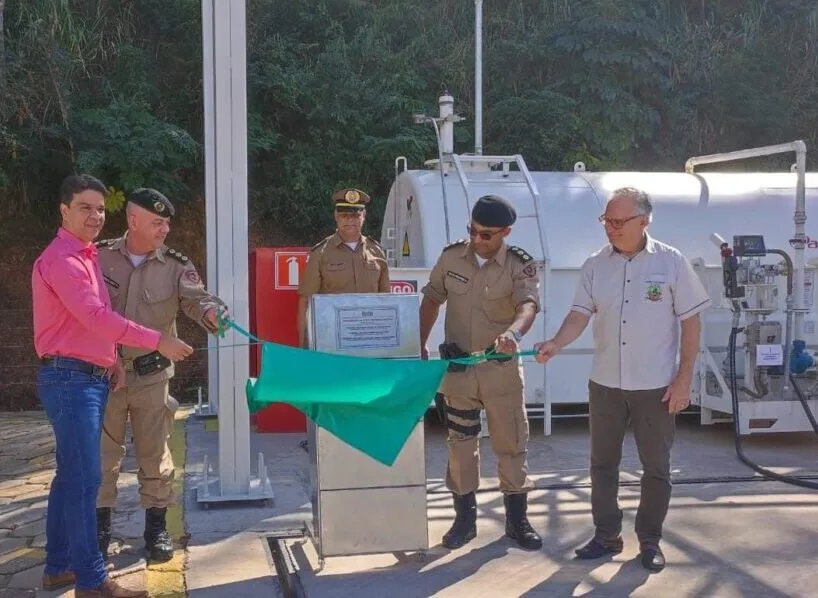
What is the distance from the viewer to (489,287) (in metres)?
4.75

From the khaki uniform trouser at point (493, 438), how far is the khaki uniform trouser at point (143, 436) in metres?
1.56

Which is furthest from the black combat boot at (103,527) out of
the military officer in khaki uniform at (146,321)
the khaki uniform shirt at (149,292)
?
the khaki uniform shirt at (149,292)

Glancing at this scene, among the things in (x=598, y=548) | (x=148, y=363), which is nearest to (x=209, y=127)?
(x=148, y=363)

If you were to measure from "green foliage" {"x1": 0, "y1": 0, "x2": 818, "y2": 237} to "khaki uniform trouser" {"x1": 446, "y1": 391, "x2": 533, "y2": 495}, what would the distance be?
9260 mm

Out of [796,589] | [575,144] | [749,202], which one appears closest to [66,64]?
[575,144]

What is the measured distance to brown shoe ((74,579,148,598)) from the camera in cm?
384

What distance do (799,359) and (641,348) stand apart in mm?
3547

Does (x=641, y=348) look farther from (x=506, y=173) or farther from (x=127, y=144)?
(x=127, y=144)

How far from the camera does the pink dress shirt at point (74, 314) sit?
370 centimetres

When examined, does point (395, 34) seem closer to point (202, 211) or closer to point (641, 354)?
point (202, 211)

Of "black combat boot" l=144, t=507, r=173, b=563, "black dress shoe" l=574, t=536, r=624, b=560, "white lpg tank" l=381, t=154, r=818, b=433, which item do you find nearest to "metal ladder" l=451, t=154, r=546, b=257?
"white lpg tank" l=381, t=154, r=818, b=433

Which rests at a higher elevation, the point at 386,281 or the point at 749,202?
the point at 749,202

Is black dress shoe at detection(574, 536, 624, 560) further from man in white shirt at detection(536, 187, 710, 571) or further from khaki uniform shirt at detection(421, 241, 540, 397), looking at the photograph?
khaki uniform shirt at detection(421, 241, 540, 397)

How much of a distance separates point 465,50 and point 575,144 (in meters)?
3.04
